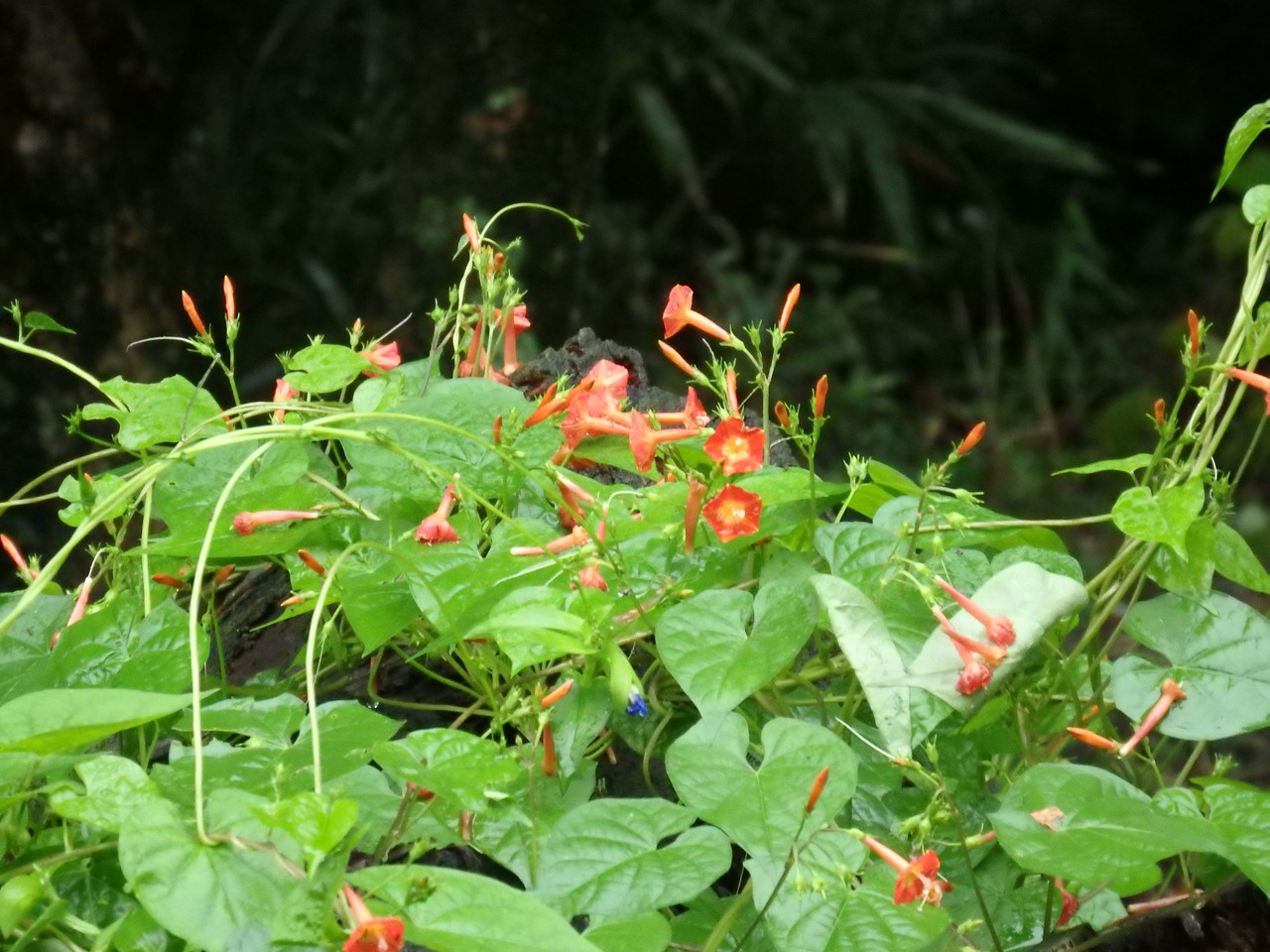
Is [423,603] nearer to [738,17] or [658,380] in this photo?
[658,380]

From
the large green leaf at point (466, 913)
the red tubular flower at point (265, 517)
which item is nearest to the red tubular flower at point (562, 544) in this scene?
the red tubular flower at point (265, 517)

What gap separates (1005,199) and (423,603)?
4348 millimetres

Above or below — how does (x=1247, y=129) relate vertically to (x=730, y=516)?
above

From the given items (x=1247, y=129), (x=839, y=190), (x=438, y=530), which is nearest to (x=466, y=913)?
(x=438, y=530)

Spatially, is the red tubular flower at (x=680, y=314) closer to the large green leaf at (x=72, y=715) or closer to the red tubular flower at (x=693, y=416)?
the red tubular flower at (x=693, y=416)

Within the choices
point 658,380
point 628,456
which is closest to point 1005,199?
point 658,380

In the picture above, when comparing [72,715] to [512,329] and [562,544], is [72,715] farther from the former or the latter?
[512,329]

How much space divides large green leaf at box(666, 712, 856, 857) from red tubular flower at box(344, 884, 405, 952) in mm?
162

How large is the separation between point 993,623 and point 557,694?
225 millimetres

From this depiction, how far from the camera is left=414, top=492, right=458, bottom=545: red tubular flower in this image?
2.61 ft

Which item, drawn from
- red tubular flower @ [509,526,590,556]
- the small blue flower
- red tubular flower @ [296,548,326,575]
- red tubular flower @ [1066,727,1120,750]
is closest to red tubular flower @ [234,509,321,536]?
red tubular flower @ [296,548,326,575]

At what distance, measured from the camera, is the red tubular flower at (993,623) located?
2.38 feet

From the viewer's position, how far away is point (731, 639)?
73 centimetres

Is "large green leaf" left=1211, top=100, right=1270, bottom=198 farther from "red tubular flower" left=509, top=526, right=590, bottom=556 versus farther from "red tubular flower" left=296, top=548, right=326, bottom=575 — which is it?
"red tubular flower" left=296, top=548, right=326, bottom=575
